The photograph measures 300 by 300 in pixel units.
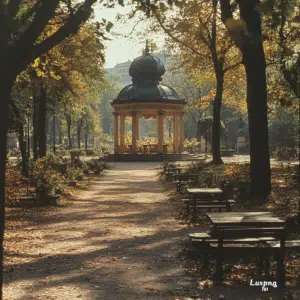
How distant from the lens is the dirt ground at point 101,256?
6426 millimetres

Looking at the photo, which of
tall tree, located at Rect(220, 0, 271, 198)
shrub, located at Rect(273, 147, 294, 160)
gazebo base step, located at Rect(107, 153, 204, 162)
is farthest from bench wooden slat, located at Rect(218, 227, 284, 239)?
gazebo base step, located at Rect(107, 153, 204, 162)

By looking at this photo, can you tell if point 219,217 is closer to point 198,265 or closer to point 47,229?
point 198,265

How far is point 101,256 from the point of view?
868 centimetres

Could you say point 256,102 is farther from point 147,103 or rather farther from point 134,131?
point 134,131

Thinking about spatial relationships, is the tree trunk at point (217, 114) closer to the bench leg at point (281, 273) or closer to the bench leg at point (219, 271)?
the bench leg at point (219, 271)

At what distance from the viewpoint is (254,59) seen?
14.9m

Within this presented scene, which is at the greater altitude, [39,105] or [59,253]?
[39,105]

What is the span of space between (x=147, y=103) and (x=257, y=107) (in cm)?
3298

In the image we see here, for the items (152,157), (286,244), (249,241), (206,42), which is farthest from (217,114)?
(249,241)

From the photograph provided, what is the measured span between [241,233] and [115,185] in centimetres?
1712

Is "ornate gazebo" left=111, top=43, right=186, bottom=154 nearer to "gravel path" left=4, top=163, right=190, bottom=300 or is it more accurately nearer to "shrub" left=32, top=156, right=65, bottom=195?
"shrub" left=32, top=156, right=65, bottom=195

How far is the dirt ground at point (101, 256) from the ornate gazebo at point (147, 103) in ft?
107

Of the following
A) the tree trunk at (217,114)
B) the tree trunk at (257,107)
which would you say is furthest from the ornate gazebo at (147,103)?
the tree trunk at (257,107)

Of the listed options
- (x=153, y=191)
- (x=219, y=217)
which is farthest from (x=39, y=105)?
(x=219, y=217)
